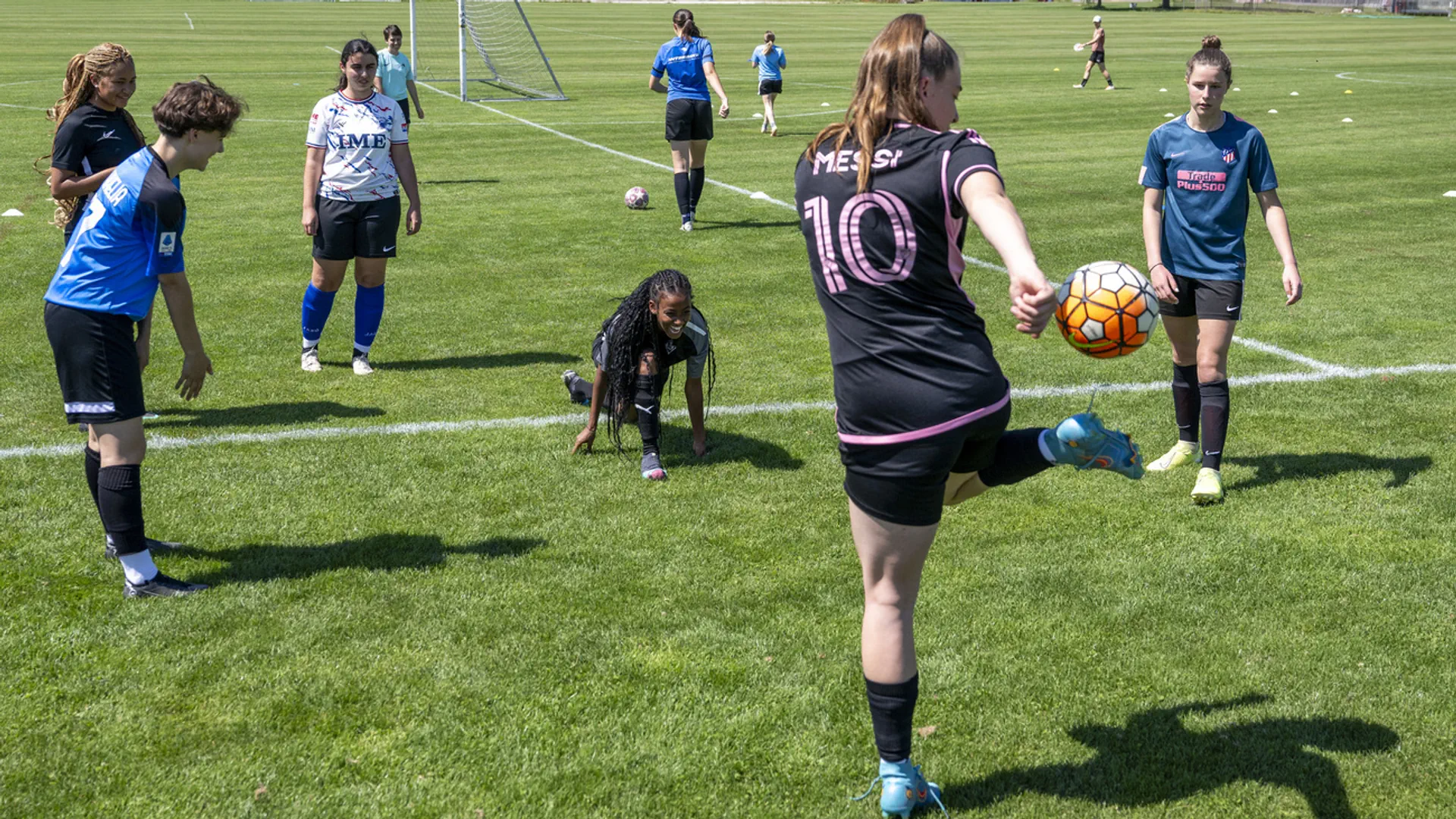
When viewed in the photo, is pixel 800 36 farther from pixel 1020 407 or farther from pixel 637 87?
pixel 1020 407

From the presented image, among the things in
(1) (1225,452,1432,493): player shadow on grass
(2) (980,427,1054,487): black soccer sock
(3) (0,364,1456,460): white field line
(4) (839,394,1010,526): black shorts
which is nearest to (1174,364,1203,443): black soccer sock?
(1) (1225,452,1432,493): player shadow on grass

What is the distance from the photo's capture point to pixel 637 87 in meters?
32.1

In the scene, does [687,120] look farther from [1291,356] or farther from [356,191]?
[1291,356]

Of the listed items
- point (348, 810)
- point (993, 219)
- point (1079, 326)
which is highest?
point (993, 219)

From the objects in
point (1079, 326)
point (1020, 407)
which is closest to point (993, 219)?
point (1079, 326)

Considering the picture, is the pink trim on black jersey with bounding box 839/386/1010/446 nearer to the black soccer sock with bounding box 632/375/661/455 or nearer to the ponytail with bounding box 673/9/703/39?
the black soccer sock with bounding box 632/375/661/455

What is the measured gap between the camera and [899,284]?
11.4 ft

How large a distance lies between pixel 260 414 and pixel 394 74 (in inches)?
427

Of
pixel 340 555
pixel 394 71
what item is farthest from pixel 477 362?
pixel 394 71

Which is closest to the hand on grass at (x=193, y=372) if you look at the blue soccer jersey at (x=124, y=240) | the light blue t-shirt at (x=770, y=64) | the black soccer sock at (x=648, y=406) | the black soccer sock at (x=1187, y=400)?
the blue soccer jersey at (x=124, y=240)

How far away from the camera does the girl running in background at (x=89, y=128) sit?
7.37 meters

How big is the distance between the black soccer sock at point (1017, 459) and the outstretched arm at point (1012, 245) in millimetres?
746

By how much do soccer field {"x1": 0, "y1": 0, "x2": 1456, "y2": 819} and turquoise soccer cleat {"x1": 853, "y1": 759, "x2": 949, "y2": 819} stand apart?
169 millimetres

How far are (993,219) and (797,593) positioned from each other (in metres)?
2.72
